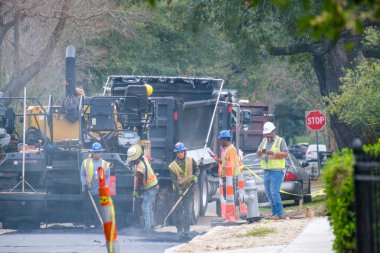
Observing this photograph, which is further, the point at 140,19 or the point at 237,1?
the point at 140,19

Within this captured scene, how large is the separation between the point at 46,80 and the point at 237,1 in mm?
19565

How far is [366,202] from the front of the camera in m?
7.07

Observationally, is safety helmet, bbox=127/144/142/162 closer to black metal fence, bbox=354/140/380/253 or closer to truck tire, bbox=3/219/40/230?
truck tire, bbox=3/219/40/230

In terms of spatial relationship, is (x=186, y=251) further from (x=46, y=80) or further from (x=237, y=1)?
(x=46, y=80)

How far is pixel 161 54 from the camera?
135ft

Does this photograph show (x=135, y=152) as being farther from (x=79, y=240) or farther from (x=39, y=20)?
(x=39, y=20)

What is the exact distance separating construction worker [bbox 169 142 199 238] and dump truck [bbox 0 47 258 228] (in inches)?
34.4

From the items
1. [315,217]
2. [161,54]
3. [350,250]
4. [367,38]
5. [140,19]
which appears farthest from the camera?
[161,54]

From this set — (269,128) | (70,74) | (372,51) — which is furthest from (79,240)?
(372,51)

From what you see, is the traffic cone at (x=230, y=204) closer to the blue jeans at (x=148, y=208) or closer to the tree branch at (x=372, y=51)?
the blue jeans at (x=148, y=208)

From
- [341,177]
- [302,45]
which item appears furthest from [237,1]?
[341,177]

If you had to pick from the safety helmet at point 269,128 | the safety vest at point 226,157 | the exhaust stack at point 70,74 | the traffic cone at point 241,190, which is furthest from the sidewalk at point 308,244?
the exhaust stack at point 70,74

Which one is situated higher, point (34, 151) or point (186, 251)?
point (34, 151)

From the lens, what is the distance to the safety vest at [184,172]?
18483 mm
